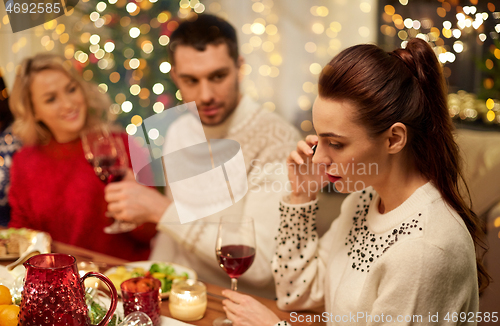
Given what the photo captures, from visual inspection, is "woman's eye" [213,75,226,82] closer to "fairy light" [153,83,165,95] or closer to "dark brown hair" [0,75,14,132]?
"fairy light" [153,83,165,95]

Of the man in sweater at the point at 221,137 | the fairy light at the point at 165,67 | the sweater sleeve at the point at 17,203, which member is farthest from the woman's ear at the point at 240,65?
the sweater sleeve at the point at 17,203

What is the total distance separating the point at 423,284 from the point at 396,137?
0.27 m

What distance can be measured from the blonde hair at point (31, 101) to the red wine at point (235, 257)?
1190 millimetres

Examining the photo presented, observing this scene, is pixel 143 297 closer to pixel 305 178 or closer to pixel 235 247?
pixel 235 247

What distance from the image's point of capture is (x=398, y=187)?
0.81 metres

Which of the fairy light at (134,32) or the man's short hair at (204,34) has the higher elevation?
the fairy light at (134,32)

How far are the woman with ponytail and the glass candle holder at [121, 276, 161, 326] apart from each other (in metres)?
0.16

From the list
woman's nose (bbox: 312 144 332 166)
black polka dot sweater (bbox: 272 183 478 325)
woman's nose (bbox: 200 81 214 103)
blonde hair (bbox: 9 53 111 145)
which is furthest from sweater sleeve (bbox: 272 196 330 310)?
blonde hair (bbox: 9 53 111 145)

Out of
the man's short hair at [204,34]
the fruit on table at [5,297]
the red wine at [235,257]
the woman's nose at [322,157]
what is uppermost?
the man's short hair at [204,34]

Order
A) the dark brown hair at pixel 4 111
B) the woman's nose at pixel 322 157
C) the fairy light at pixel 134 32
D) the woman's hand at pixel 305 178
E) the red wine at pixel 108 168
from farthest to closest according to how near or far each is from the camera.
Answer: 1. the dark brown hair at pixel 4 111
2. the fairy light at pixel 134 32
3. the red wine at pixel 108 168
4. the woman's hand at pixel 305 178
5. the woman's nose at pixel 322 157

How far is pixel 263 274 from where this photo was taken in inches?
50.9

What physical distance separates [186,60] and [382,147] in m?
0.80

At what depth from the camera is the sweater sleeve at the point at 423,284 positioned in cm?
69

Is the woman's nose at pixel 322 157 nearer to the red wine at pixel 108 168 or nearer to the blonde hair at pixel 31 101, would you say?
the red wine at pixel 108 168
